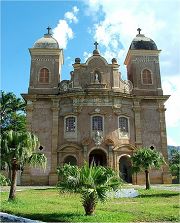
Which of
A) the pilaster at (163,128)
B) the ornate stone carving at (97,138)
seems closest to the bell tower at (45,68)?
the ornate stone carving at (97,138)

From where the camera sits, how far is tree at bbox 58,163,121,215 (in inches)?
541

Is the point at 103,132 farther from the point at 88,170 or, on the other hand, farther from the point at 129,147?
the point at 88,170

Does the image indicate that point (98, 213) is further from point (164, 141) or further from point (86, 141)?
point (164, 141)

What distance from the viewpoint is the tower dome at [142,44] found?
40281 mm

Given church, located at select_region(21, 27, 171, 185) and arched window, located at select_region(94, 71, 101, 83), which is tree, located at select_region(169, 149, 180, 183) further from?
arched window, located at select_region(94, 71, 101, 83)

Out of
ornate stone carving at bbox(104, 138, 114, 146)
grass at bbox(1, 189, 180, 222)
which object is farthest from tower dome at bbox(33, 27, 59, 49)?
grass at bbox(1, 189, 180, 222)

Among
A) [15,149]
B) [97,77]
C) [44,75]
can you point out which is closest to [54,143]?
[44,75]

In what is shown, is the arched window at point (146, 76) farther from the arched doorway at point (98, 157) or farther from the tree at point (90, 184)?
the tree at point (90, 184)

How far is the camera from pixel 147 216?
13750 mm

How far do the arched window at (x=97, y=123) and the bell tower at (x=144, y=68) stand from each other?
5703 millimetres

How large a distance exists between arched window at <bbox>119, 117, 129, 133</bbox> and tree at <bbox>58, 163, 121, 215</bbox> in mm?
21378

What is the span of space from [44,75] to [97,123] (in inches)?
349

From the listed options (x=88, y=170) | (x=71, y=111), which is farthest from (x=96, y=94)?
(x=88, y=170)

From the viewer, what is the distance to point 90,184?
544 inches
